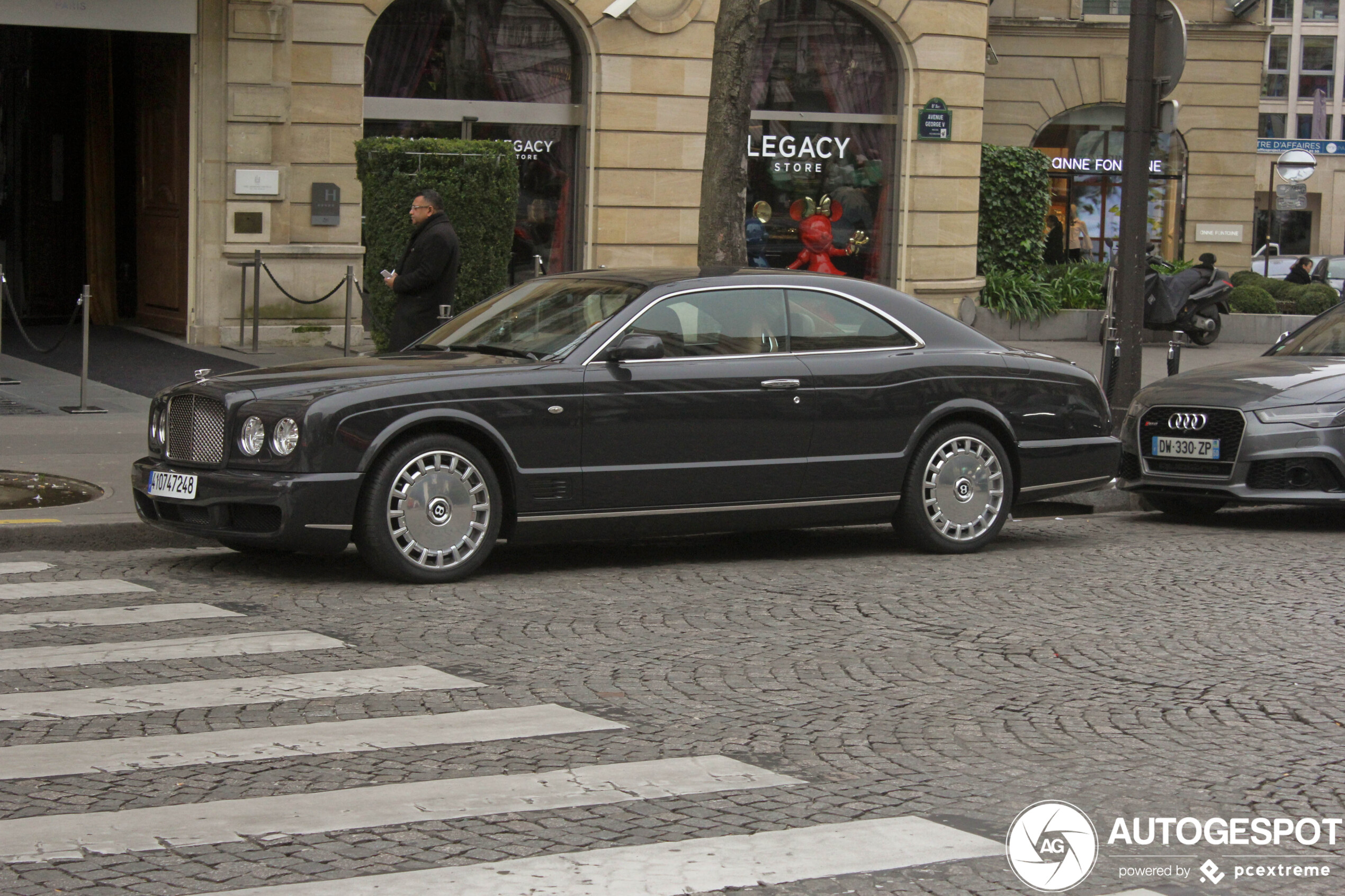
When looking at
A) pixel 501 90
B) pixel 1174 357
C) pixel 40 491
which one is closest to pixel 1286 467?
pixel 1174 357

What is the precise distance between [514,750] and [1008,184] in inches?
912

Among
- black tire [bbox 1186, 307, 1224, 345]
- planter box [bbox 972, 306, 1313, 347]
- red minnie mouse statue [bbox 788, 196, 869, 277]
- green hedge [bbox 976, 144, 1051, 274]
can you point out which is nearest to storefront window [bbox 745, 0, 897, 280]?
red minnie mouse statue [bbox 788, 196, 869, 277]

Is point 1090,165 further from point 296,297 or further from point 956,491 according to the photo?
point 956,491

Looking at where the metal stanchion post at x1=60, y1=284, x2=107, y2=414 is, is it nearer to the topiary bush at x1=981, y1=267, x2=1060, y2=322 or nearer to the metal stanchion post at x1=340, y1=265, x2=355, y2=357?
the metal stanchion post at x1=340, y1=265, x2=355, y2=357

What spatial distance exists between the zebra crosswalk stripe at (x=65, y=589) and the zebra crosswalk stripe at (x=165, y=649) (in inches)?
44.5

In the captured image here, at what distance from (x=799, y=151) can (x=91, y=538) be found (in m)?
15.0

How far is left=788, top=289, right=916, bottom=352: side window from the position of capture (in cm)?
940

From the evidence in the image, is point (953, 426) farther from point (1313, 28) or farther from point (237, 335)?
point (1313, 28)

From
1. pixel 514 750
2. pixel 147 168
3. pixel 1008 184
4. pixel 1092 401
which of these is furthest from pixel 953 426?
pixel 1008 184

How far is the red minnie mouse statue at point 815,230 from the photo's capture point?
2347 cm

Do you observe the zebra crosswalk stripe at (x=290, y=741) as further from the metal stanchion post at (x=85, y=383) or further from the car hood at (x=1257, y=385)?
the metal stanchion post at (x=85, y=383)

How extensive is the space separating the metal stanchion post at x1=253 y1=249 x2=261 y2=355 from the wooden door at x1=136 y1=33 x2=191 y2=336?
97 cm

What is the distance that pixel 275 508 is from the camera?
8117mm

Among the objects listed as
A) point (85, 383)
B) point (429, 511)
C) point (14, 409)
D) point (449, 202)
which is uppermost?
point (449, 202)
